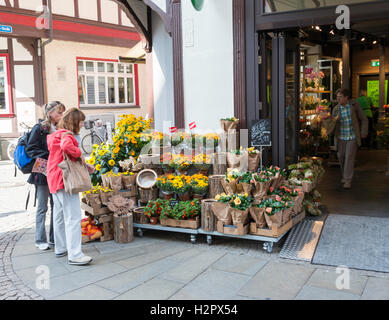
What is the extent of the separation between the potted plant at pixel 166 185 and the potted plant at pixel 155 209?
0.38ft

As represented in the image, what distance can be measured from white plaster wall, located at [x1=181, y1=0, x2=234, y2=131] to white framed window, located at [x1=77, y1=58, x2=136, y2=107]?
1294 cm

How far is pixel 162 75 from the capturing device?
848 centimetres

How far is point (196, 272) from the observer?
466 cm

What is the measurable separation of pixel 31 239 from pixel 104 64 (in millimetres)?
14889

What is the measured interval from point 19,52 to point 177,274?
581 inches

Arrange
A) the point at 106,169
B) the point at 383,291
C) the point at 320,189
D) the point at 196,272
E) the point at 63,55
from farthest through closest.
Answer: the point at 63,55
the point at 320,189
the point at 106,169
the point at 196,272
the point at 383,291

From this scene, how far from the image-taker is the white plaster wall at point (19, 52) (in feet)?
54.6

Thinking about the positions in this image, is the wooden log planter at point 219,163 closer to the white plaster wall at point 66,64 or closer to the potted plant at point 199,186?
the potted plant at point 199,186

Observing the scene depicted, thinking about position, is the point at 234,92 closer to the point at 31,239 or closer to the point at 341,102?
the point at 341,102

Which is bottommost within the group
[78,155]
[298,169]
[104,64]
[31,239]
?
[31,239]

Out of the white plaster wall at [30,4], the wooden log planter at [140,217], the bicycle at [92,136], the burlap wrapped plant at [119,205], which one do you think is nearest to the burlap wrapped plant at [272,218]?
the wooden log planter at [140,217]

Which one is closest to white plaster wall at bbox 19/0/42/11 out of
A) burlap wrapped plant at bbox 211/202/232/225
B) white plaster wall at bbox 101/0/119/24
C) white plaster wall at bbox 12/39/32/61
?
white plaster wall at bbox 12/39/32/61

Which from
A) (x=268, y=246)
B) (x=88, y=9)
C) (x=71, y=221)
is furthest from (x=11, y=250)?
(x=88, y=9)

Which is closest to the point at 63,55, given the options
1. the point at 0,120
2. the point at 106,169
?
the point at 0,120
